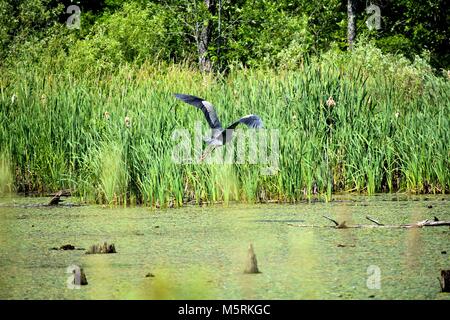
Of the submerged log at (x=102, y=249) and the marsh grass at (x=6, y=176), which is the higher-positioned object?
the marsh grass at (x=6, y=176)

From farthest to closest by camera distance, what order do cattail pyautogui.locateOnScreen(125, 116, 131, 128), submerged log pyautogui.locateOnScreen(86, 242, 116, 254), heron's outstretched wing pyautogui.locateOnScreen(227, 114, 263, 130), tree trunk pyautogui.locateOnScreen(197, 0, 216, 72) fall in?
1. tree trunk pyautogui.locateOnScreen(197, 0, 216, 72)
2. cattail pyautogui.locateOnScreen(125, 116, 131, 128)
3. heron's outstretched wing pyautogui.locateOnScreen(227, 114, 263, 130)
4. submerged log pyautogui.locateOnScreen(86, 242, 116, 254)

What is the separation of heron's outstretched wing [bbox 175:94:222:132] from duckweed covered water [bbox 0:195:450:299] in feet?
2.37

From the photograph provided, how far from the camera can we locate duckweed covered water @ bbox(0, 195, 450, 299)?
15.9ft

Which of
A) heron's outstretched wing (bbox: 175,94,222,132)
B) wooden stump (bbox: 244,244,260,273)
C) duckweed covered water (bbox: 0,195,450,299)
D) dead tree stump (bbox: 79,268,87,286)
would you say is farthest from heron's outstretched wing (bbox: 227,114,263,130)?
dead tree stump (bbox: 79,268,87,286)

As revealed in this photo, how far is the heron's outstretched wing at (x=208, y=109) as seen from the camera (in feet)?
28.1

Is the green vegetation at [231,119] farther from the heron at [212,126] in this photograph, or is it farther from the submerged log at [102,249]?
the submerged log at [102,249]

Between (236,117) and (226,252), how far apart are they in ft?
12.5

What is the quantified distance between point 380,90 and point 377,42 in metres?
16.7

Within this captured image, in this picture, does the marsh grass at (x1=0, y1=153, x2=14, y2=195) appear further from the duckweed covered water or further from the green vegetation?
the duckweed covered water

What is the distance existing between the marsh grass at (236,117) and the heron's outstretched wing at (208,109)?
1.17 ft

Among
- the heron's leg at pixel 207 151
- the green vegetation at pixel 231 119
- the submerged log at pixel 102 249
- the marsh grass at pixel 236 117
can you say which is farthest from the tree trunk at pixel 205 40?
the submerged log at pixel 102 249

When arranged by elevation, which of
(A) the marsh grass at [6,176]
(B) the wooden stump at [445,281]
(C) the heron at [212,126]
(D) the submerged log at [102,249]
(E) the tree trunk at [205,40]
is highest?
(E) the tree trunk at [205,40]
